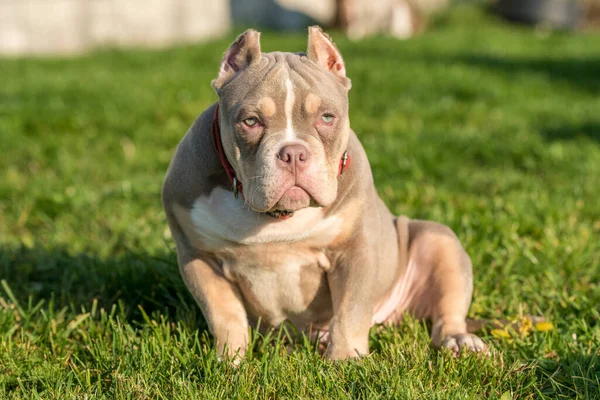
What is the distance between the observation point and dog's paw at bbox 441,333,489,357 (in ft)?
10.3

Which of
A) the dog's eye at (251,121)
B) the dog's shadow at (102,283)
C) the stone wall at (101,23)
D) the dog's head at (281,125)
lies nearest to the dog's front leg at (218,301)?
the dog's shadow at (102,283)

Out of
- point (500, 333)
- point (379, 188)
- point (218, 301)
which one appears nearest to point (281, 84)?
point (218, 301)

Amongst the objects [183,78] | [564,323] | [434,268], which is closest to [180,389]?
[434,268]

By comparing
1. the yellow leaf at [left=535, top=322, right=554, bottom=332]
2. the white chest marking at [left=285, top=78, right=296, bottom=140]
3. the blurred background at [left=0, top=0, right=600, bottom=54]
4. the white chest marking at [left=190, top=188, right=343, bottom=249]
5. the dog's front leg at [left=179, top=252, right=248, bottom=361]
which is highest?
the white chest marking at [left=285, top=78, right=296, bottom=140]

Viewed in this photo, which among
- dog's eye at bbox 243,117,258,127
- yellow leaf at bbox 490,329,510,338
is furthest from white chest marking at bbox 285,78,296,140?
yellow leaf at bbox 490,329,510,338

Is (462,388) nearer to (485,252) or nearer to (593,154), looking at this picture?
(485,252)

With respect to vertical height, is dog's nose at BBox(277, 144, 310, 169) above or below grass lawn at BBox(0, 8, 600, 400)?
above

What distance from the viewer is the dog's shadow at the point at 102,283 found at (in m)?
3.68

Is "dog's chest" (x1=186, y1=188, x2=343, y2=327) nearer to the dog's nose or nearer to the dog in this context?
the dog

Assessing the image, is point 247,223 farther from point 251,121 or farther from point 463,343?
point 463,343

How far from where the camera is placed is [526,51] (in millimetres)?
10820

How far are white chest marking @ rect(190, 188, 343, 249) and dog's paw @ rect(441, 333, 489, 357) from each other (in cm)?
63

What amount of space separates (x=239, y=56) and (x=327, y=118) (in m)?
0.41

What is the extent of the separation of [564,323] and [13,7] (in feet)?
32.3
